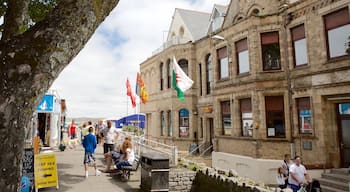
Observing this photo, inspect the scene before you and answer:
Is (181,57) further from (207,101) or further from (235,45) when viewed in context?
(235,45)

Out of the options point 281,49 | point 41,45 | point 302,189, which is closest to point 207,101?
point 281,49

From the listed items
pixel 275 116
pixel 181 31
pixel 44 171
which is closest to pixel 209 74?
pixel 275 116

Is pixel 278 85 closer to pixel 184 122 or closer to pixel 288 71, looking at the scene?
pixel 288 71

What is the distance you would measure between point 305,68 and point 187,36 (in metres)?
15.4

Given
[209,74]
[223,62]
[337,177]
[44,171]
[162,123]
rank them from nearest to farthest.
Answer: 1. [44,171]
2. [337,177]
3. [223,62]
4. [209,74]
5. [162,123]

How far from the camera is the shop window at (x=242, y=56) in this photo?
54.1 feet

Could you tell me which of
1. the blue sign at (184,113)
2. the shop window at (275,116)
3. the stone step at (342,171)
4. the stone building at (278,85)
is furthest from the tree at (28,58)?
the blue sign at (184,113)

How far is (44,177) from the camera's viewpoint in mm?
7648

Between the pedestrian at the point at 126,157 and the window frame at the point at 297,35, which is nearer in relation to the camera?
the pedestrian at the point at 126,157

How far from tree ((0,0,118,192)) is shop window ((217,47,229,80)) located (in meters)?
15.2

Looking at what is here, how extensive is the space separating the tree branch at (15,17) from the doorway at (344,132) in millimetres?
12970

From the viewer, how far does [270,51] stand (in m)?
15.6

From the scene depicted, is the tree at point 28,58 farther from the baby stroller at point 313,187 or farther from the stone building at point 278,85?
the stone building at point 278,85

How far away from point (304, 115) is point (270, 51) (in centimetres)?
411
